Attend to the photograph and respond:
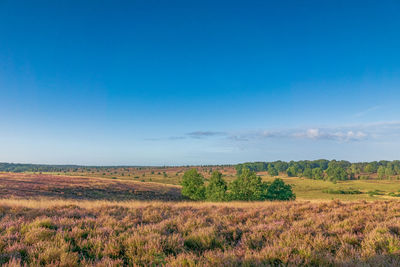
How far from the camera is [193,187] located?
162 ft

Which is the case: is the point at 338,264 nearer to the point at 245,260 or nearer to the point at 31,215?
the point at 245,260

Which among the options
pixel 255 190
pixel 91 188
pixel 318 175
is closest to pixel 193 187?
pixel 255 190

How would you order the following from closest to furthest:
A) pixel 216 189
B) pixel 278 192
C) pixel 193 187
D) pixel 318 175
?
pixel 278 192, pixel 216 189, pixel 193 187, pixel 318 175

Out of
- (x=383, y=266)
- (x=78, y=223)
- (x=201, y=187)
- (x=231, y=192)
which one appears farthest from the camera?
(x=201, y=187)

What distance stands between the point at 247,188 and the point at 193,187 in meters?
18.0

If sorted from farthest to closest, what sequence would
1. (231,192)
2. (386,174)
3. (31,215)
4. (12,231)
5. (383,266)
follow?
(386,174) < (231,192) < (31,215) < (12,231) < (383,266)

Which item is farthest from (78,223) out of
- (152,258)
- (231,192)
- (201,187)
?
(201,187)

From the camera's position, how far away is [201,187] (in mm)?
48781

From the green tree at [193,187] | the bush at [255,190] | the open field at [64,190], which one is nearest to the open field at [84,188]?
the open field at [64,190]

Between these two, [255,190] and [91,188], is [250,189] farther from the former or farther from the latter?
[91,188]

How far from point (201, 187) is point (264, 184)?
16.8 m

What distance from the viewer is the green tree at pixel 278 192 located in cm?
3466

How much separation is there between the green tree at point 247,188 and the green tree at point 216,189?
2.67m

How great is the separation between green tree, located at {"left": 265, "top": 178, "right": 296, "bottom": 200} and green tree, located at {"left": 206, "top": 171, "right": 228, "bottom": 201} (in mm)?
7844
